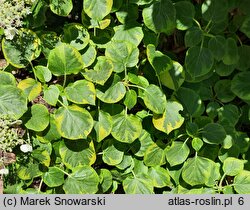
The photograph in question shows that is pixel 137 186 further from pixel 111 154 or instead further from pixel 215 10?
pixel 215 10

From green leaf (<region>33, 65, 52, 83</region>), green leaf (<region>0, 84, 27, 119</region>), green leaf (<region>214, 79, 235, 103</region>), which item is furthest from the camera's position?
green leaf (<region>214, 79, 235, 103</region>)

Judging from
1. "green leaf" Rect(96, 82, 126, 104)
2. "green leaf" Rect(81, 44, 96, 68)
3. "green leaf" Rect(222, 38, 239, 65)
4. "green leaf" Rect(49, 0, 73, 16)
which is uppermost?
"green leaf" Rect(49, 0, 73, 16)

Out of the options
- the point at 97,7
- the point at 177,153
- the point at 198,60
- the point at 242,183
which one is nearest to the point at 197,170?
the point at 177,153

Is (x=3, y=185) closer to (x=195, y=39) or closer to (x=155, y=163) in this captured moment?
(x=155, y=163)

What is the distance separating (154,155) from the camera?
1.90 metres

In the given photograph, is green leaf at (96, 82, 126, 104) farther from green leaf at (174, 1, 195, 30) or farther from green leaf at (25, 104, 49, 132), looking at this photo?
green leaf at (174, 1, 195, 30)

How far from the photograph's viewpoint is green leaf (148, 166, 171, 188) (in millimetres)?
1938

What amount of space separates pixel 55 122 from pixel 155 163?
511mm

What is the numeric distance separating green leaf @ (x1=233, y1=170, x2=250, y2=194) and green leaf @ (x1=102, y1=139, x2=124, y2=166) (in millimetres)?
536

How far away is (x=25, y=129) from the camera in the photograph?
5.66 ft

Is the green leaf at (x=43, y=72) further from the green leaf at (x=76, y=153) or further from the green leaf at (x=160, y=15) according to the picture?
the green leaf at (x=160, y=15)

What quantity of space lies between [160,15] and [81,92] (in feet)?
1.41

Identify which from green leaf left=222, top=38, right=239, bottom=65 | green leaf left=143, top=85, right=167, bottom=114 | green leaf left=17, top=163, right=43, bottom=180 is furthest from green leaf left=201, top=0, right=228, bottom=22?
green leaf left=17, top=163, right=43, bottom=180

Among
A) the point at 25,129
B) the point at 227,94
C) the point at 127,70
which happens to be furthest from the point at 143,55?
the point at 25,129
